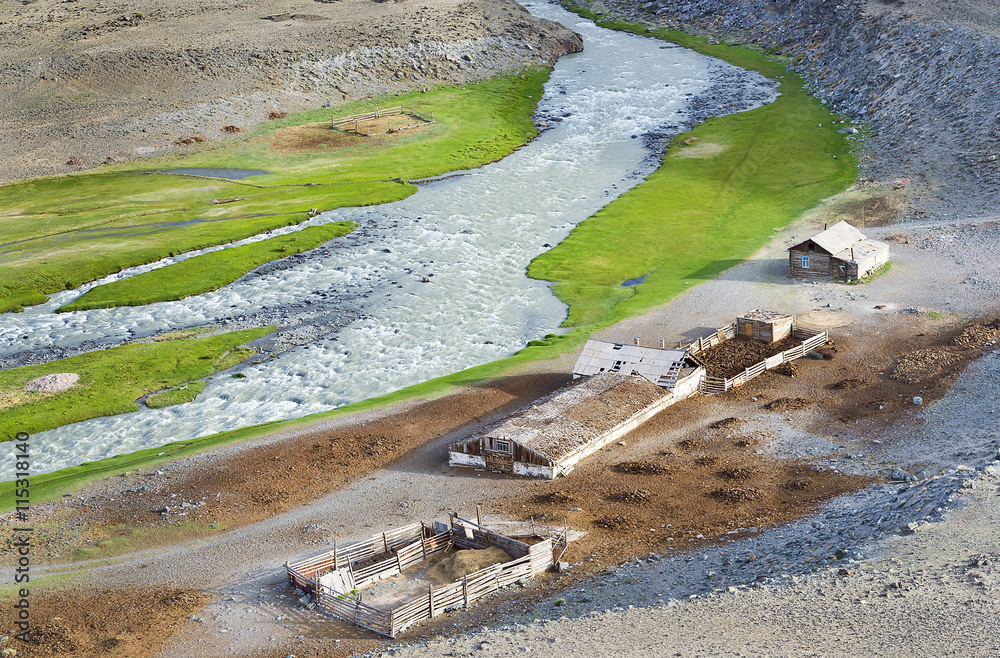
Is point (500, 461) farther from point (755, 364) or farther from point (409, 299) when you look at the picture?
point (409, 299)

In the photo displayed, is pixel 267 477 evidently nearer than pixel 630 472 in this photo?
No

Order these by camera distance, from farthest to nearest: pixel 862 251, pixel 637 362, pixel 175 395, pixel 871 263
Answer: pixel 862 251 → pixel 871 263 → pixel 175 395 → pixel 637 362

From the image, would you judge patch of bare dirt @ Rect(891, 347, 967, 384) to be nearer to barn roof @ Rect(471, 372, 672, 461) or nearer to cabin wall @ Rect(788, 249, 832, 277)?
barn roof @ Rect(471, 372, 672, 461)

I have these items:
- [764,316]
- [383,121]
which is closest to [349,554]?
[764,316]

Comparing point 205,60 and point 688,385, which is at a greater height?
point 205,60

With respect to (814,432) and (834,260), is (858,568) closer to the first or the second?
(814,432)
